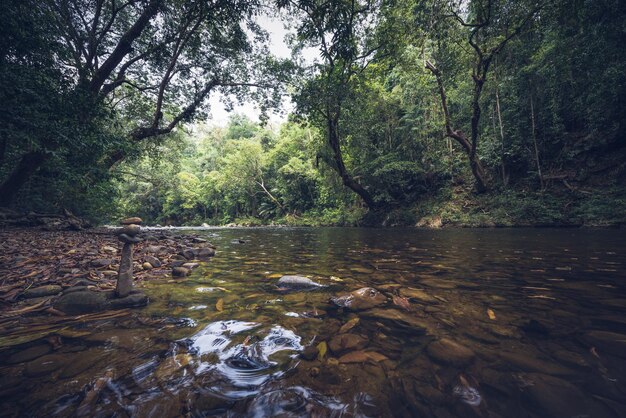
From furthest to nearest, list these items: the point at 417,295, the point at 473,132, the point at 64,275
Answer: the point at 473,132 → the point at 64,275 → the point at 417,295

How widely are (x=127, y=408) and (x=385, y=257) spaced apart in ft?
15.8

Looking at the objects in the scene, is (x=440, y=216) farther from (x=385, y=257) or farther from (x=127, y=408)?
(x=127, y=408)

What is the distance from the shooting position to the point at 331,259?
17.5ft

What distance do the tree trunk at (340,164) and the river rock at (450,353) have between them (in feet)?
47.6

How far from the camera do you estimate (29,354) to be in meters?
1.73

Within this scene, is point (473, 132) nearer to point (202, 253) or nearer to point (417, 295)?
point (417, 295)

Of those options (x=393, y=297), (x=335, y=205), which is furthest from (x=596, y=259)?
(x=335, y=205)

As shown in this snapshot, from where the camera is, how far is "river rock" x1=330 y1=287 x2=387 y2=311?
2.59 metres

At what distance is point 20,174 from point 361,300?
12.7 metres

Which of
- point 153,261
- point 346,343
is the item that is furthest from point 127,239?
point 346,343

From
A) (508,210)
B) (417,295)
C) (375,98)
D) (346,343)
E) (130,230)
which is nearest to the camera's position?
(346,343)

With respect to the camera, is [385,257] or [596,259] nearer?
[596,259]

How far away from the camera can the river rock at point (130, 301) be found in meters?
2.65

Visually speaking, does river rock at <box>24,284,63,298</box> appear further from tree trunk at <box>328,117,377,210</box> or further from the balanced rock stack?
tree trunk at <box>328,117,377,210</box>
